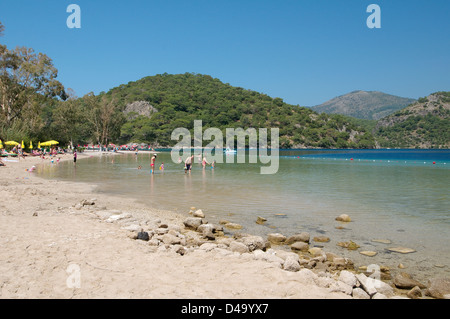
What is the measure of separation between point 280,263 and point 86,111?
9557 centimetres

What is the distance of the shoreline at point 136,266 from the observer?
535cm

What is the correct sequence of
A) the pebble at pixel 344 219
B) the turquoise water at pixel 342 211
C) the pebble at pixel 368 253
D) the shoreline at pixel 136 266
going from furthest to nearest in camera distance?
the pebble at pixel 344 219 < the turquoise water at pixel 342 211 < the pebble at pixel 368 253 < the shoreline at pixel 136 266

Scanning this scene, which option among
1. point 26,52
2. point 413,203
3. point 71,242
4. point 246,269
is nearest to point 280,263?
point 246,269

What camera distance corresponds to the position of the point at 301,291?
5.59m

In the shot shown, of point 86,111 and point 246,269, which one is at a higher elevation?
point 86,111

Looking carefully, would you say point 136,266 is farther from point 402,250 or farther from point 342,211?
point 342,211

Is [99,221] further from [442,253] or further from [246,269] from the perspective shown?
[442,253]

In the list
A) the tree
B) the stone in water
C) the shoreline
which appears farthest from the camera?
the tree

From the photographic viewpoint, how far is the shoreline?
5346 millimetres

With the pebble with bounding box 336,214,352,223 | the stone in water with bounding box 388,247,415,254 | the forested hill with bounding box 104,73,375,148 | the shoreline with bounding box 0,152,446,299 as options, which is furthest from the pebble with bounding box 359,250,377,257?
the forested hill with bounding box 104,73,375,148

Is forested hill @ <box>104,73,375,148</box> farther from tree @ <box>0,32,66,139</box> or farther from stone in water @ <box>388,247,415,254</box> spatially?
stone in water @ <box>388,247,415,254</box>

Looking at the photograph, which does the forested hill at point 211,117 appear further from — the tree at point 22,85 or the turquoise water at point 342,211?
the turquoise water at point 342,211

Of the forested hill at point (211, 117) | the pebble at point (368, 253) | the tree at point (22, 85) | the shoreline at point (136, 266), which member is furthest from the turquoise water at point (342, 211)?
the forested hill at point (211, 117)
